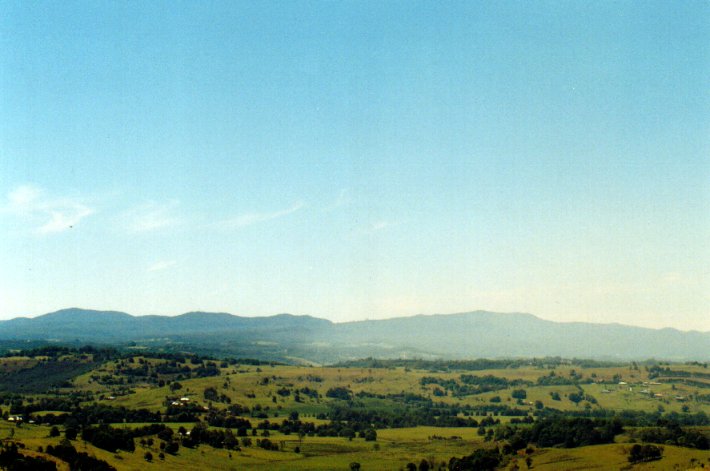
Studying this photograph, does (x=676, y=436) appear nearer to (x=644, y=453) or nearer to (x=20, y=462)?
(x=644, y=453)

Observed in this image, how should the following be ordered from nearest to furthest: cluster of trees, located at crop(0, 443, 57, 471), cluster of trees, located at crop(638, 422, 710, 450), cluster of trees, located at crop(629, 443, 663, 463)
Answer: cluster of trees, located at crop(0, 443, 57, 471), cluster of trees, located at crop(629, 443, 663, 463), cluster of trees, located at crop(638, 422, 710, 450)

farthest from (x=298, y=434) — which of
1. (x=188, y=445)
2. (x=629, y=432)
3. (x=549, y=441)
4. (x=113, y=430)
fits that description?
(x=629, y=432)

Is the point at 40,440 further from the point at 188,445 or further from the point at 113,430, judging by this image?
the point at 188,445

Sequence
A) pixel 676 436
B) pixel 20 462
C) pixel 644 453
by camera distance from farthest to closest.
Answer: pixel 676 436, pixel 644 453, pixel 20 462

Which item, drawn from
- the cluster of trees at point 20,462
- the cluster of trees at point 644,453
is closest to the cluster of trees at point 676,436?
the cluster of trees at point 644,453

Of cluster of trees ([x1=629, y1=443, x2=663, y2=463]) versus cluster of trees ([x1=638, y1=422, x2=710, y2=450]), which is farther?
cluster of trees ([x1=638, y1=422, x2=710, y2=450])

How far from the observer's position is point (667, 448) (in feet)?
457

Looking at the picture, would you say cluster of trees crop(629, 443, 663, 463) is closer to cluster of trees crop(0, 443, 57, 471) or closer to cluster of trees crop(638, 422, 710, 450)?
cluster of trees crop(638, 422, 710, 450)

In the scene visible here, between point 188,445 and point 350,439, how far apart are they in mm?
51939

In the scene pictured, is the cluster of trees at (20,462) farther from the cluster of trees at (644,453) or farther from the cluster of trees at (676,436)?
the cluster of trees at (676,436)

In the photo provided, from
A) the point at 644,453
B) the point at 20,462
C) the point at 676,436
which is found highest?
the point at 20,462

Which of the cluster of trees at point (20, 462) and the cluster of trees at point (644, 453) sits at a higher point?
the cluster of trees at point (20, 462)

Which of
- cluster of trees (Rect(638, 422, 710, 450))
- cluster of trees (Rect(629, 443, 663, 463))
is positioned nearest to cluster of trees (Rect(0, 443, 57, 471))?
cluster of trees (Rect(629, 443, 663, 463))

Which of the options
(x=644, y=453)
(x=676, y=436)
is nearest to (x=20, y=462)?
(x=644, y=453)
